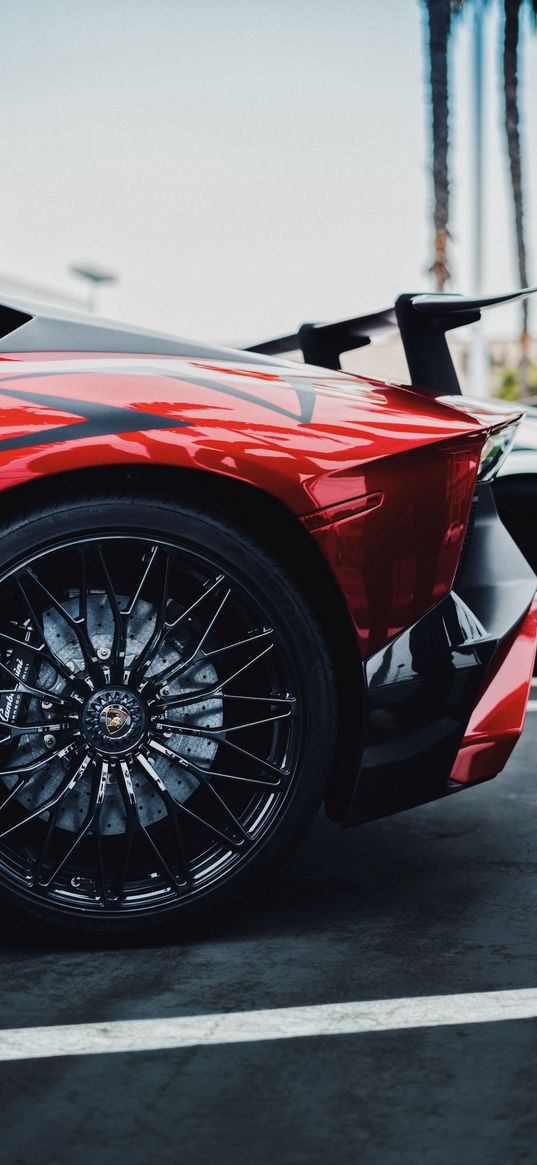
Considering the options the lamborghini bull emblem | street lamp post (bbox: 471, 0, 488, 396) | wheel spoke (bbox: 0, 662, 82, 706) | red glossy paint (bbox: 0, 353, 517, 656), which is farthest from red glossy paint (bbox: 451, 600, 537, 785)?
street lamp post (bbox: 471, 0, 488, 396)

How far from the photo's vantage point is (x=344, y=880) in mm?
3043

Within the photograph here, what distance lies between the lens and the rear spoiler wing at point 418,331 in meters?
2.89

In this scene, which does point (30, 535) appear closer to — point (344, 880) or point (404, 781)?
point (404, 781)

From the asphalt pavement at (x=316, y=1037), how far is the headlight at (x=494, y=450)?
3.12ft

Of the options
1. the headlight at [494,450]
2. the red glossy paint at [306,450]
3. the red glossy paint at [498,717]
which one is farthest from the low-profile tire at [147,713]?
the headlight at [494,450]

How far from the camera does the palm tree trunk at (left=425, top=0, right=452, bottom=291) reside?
73.2 ft

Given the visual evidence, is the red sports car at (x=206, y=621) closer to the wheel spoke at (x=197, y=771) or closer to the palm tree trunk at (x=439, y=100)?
the wheel spoke at (x=197, y=771)

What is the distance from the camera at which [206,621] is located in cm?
263

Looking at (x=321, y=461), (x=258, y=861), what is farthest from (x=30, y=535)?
(x=258, y=861)

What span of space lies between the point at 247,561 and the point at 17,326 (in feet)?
2.56

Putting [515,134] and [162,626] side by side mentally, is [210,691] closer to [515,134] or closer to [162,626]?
[162,626]

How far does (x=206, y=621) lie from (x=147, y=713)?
8.8 inches

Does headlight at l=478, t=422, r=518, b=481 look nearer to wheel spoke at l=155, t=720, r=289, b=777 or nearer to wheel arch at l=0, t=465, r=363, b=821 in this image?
wheel arch at l=0, t=465, r=363, b=821

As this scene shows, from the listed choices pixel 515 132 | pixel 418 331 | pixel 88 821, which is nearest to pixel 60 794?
pixel 88 821
